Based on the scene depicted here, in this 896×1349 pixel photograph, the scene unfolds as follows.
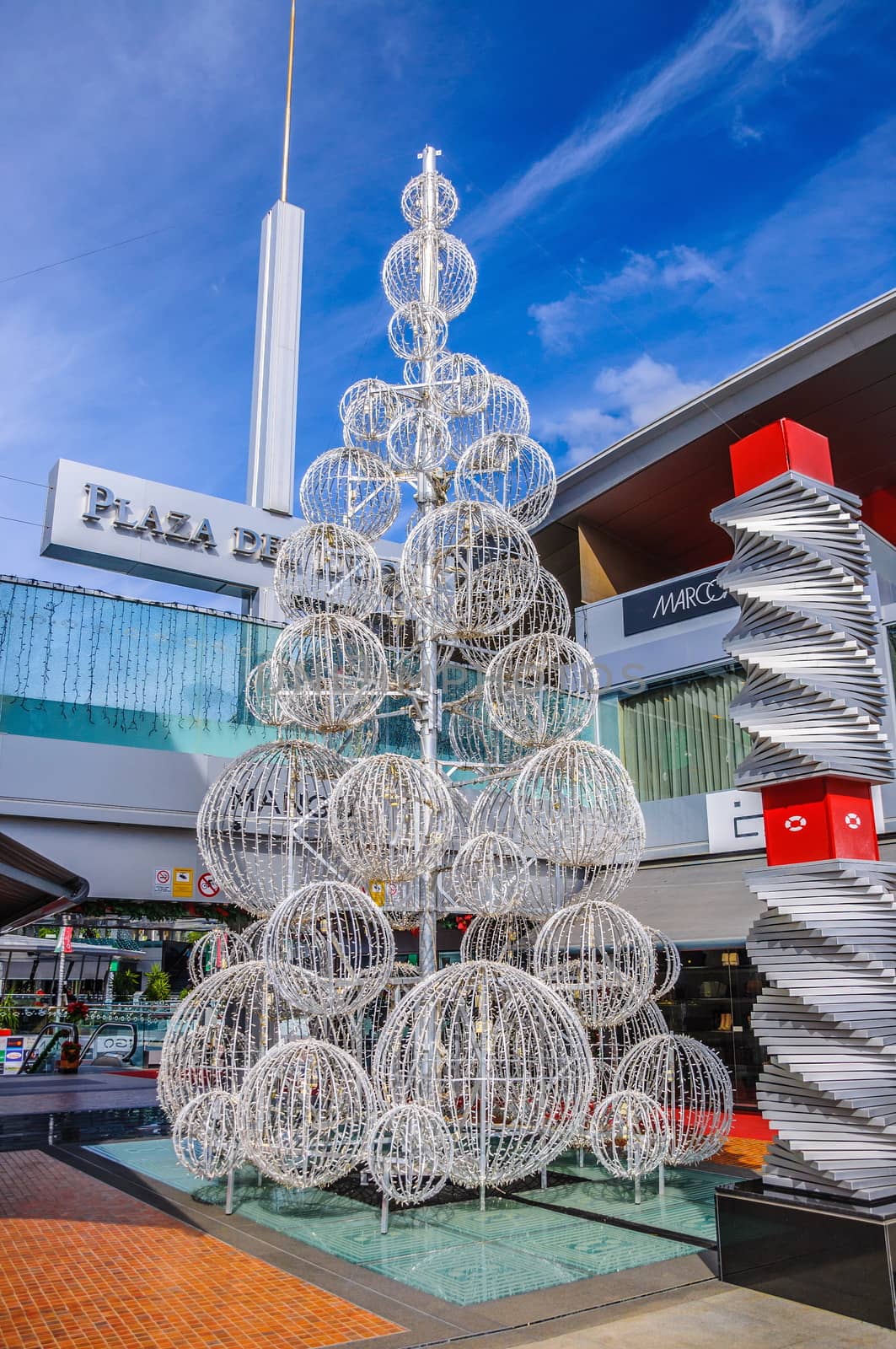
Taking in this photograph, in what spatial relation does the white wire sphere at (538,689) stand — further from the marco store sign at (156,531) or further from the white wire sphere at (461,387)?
the marco store sign at (156,531)

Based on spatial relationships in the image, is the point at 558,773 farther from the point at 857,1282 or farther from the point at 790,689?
the point at 857,1282

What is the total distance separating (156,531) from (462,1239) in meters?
14.7

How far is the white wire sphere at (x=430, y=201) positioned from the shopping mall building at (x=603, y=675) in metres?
7.20

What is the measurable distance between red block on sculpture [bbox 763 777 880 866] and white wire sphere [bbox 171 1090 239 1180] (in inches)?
153

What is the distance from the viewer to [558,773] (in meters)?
7.86

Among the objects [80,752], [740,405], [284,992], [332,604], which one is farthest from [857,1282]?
[740,405]

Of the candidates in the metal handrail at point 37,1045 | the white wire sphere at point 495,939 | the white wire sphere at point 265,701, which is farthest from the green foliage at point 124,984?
the white wire sphere at point 265,701

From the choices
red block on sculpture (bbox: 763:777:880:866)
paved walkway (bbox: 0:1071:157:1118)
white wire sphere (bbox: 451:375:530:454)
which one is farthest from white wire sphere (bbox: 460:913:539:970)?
paved walkway (bbox: 0:1071:157:1118)

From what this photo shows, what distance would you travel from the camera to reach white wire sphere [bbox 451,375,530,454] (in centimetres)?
938

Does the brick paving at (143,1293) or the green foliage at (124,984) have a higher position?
the green foliage at (124,984)

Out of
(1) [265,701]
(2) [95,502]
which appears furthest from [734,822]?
(2) [95,502]

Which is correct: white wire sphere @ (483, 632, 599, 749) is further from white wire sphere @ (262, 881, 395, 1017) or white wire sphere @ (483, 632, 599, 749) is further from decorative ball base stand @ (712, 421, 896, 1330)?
decorative ball base stand @ (712, 421, 896, 1330)

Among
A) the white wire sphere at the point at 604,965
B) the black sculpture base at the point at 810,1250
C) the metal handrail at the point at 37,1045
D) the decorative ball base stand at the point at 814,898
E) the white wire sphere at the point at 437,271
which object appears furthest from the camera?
the metal handrail at the point at 37,1045

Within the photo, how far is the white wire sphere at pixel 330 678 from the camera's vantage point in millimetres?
7680
